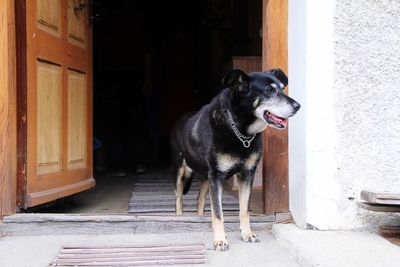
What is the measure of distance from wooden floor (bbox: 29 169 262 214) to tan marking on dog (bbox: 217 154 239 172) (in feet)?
3.64

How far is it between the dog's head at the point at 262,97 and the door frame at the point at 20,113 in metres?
0.62

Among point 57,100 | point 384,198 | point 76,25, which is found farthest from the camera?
point 76,25

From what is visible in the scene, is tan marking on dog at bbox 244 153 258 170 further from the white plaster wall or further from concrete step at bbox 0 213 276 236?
concrete step at bbox 0 213 276 236

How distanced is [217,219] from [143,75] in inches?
181

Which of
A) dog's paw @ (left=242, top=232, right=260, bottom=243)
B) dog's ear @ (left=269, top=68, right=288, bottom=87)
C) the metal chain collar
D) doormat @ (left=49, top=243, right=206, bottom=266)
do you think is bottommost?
doormat @ (left=49, top=243, right=206, bottom=266)

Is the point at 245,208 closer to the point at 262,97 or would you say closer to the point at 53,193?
the point at 262,97

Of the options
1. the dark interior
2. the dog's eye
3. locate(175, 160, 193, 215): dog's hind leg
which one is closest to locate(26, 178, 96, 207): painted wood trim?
locate(175, 160, 193, 215): dog's hind leg

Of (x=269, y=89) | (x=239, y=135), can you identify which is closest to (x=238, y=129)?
(x=239, y=135)

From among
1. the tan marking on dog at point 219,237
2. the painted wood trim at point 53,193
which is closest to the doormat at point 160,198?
the painted wood trim at point 53,193

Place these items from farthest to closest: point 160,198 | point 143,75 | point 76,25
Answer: point 143,75, point 160,198, point 76,25

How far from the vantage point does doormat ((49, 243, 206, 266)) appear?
2836 millimetres

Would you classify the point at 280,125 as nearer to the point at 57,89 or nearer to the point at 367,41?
the point at 367,41

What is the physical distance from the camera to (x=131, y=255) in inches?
117

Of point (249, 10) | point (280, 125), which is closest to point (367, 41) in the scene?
point (280, 125)
